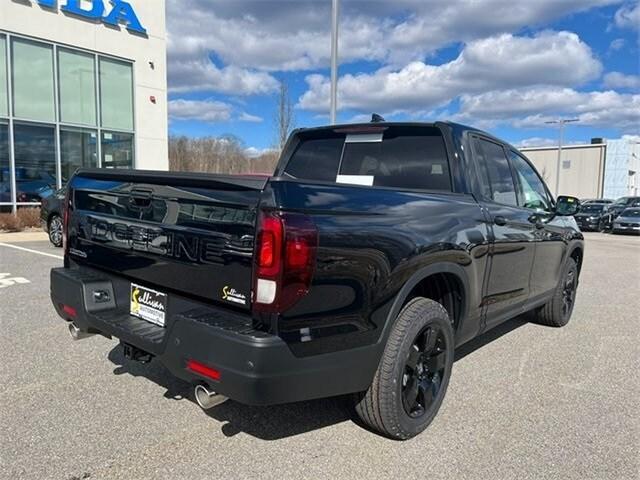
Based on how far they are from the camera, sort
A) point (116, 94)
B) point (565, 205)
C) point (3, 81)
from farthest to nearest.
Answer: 1. point (116, 94)
2. point (3, 81)
3. point (565, 205)

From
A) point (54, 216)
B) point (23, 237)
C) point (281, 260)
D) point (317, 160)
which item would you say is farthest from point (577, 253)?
point (23, 237)

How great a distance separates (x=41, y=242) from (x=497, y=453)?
462 inches

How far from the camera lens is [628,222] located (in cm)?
2231

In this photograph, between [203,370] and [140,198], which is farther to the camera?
[140,198]

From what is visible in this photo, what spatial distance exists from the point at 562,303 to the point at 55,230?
32.2 ft

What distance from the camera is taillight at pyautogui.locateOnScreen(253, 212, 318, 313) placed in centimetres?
226

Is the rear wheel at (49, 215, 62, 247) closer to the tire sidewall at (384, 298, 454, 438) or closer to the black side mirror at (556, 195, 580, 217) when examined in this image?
the black side mirror at (556, 195, 580, 217)

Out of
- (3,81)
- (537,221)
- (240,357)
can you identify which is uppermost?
(3,81)

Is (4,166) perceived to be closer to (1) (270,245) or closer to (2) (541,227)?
(2) (541,227)

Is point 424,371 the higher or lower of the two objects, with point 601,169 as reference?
lower

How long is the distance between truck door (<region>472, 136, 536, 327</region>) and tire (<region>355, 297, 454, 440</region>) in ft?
2.40

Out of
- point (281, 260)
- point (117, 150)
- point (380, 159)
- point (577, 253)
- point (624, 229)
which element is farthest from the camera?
point (624, 229)

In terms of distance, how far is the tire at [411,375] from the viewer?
281cm

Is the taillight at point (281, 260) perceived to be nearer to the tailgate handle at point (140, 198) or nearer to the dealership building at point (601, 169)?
the tailgate handle at point (140, 198)
